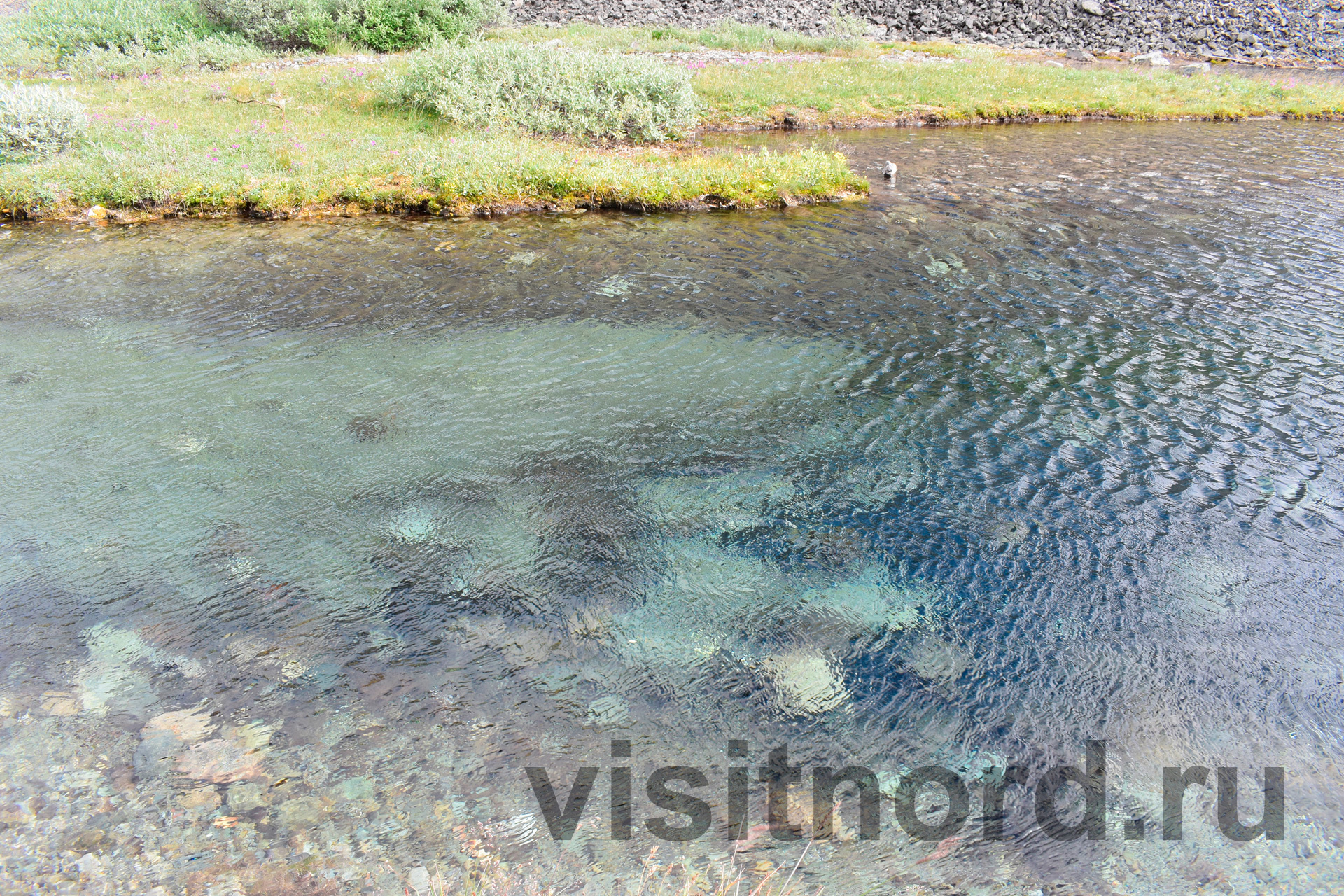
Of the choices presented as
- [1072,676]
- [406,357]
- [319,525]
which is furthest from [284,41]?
[1072,676]

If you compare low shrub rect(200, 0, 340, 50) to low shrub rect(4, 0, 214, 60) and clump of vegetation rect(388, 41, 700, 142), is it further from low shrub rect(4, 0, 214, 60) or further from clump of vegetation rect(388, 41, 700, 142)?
clump of vegetation rect(388, 41, 700, 142)

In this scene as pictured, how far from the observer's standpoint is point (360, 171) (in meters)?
19.4

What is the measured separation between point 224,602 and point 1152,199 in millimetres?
22640

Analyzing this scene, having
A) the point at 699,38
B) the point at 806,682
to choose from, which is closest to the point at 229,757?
the point at 806,682

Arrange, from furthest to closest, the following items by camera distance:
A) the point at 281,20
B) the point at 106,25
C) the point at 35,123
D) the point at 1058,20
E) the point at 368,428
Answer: the point at 1058,20
the point at 281,20
the point at 106,25
the point at 35,123
the point at 368,428

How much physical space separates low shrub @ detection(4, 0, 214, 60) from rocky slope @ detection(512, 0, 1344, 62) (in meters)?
18.0

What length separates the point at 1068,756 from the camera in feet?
17.4

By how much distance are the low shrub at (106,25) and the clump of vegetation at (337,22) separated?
1500 mm

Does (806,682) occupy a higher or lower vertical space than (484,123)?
lower

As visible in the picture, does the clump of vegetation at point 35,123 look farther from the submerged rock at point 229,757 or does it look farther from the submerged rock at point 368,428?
the submerged rock at point 229,757

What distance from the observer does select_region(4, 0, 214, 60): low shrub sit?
30.0 metres

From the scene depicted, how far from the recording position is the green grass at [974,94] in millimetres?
29219

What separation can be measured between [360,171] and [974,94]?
1002 inches

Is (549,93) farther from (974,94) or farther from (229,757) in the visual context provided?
(229,757)
